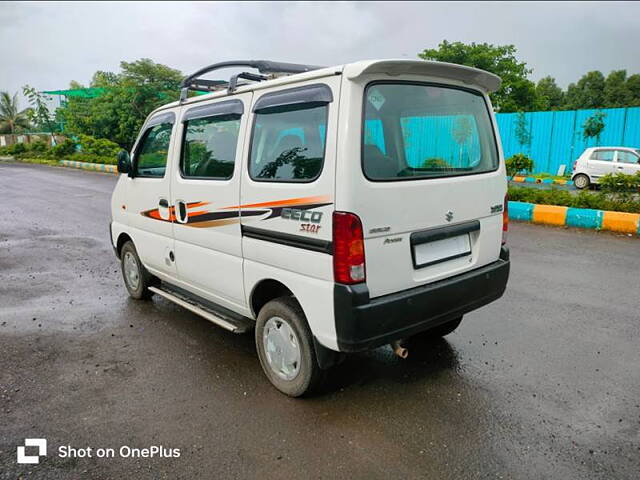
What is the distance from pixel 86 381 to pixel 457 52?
33.9 metres

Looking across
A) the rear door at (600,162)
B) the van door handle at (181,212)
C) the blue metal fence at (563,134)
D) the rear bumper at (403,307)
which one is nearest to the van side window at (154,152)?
the van door handle at (181,212)

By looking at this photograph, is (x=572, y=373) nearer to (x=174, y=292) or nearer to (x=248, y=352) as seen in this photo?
(x=248, y=352)

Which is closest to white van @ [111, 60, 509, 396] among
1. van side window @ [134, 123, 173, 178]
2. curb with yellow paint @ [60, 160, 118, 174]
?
van side window @ [134, 123, 173, 178]

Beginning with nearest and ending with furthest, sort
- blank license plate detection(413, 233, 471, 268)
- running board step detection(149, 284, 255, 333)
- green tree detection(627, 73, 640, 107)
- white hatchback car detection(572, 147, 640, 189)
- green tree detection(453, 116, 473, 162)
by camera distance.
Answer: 1. blank license plate detection(413, 233, 471, 268)
2. green tree detection(453, 116, 473, 162)
3. running board step detection(149, 284, 255, 333)
4. white hatchback car detection(572, 147, 640, 189)
5. green tree detection(627, 73, 640, 107)

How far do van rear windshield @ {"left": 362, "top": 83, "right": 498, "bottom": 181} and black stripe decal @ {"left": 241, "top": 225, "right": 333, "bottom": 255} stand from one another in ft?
1.49

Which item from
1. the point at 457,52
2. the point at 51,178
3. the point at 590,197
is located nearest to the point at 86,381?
the point at 590,197

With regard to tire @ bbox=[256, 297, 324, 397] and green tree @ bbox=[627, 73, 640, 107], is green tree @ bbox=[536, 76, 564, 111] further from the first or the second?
tire @ bbox=[256, 297, 324, 397]

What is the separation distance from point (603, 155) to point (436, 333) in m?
14.3

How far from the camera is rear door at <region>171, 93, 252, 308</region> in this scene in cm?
337

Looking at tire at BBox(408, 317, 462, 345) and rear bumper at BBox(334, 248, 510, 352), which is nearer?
rear bumper at BBox(334, 248, 510, 352)

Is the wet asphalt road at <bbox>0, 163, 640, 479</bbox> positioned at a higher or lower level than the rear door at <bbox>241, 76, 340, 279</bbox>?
lower

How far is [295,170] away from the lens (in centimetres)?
292

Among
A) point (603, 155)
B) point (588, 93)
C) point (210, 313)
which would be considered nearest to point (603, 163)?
point (603, 155)

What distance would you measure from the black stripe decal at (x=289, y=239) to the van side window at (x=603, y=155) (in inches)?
609
